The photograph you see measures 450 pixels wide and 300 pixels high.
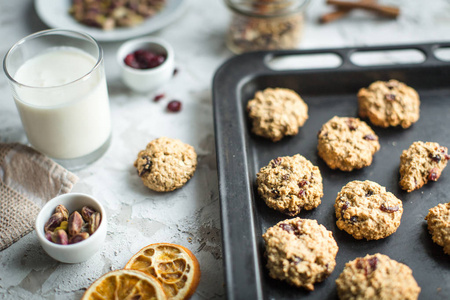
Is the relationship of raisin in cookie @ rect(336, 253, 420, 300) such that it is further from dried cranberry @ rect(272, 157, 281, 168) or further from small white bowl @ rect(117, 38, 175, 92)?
small white bowl @ rect(117, 38, 175, 92)

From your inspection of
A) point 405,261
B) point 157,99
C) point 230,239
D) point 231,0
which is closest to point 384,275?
point 405,261

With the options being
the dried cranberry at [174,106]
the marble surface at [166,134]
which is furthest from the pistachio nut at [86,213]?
the dried cranberry at [174,106]

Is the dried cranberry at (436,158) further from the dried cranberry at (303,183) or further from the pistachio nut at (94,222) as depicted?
the pistachio nut at (94,222)

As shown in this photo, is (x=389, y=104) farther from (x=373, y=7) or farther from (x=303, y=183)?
(x=373, y=7)

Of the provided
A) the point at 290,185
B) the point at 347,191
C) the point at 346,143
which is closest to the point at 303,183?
the point at 290,185

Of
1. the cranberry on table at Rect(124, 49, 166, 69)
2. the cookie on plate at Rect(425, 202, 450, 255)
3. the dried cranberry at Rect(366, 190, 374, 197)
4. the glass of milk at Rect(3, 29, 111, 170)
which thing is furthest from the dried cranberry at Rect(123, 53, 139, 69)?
the cookie on plate at Rect(425, 202, 450, 255)
